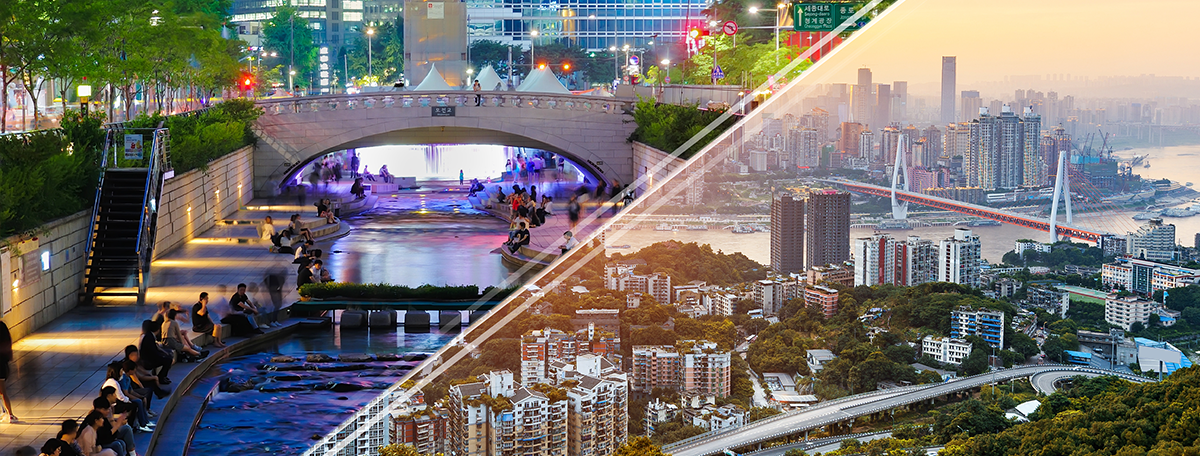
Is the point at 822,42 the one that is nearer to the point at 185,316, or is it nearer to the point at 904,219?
the point at 904,219

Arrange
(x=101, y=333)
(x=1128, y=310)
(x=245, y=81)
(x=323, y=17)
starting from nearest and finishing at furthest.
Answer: (x=1128, y=310) → (x=101, y=333) → (x=245, y=81) → (x=323, y=17)

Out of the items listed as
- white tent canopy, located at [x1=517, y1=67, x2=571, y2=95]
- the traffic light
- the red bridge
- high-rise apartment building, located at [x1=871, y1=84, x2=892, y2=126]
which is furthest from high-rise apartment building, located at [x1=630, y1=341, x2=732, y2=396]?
the traffic light

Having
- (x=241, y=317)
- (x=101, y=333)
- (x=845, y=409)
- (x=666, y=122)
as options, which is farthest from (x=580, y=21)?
(x=845, y=409)

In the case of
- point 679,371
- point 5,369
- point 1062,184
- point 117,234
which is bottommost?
point 5,369

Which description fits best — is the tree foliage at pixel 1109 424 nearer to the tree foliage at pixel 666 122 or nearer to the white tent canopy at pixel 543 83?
the tree foliage at pixel 666 122

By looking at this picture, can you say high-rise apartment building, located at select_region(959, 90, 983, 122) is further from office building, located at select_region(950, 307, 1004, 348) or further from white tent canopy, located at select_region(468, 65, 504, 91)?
white tent canopy, located at select_region(468, 65, 504, 91)

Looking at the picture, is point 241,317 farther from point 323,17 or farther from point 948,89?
point 323,17

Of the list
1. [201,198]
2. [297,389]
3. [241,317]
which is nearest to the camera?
[297,389]
